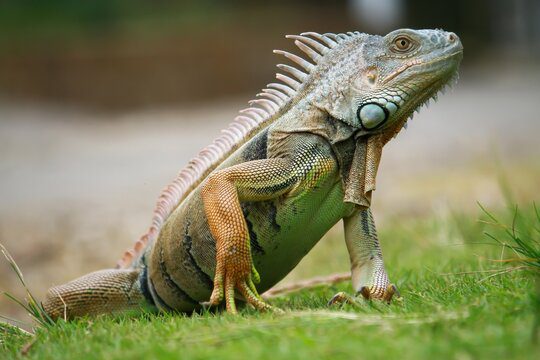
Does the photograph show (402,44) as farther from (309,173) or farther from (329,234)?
(329,234)

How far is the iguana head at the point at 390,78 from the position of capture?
542cm

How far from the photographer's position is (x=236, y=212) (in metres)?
5.29

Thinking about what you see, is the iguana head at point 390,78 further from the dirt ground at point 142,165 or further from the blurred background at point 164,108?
the blurred background at point 164,108

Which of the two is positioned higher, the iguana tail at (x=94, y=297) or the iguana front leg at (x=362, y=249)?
the iguana front leg at (x=362, y=249)

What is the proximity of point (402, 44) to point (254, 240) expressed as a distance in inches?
67.6

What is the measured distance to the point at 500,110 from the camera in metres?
25.3

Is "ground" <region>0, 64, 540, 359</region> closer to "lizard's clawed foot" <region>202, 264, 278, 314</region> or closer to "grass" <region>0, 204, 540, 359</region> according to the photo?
"grass" <region>0, 204, 540, 359</region>

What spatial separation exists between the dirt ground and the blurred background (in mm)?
56

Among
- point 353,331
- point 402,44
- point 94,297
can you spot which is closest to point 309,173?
point 402,44

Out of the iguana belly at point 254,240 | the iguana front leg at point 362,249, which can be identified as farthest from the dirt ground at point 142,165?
the iguana belly at point 254,240

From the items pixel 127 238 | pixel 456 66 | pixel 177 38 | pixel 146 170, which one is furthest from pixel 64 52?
pixel 456 66

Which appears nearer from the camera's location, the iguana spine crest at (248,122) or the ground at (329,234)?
the ground at (329,234)

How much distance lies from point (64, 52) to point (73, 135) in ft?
17.4

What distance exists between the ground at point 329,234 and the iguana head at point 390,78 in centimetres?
106
